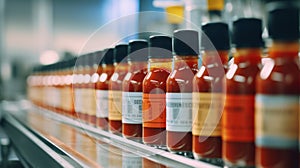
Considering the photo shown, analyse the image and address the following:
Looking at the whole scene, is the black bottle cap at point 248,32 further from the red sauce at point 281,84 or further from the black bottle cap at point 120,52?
the black bottle cap at point 120,52

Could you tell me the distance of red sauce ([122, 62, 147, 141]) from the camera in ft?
3.21

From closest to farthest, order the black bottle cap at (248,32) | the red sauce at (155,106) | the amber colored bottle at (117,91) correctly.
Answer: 1. the black bottle cap at (248,32)
2. the red sauce at (155,106)
3. the amber colored bottle at (117,91)

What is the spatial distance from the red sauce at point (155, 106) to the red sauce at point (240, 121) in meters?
0.25

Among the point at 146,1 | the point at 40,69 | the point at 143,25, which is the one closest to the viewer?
the point at 143,25

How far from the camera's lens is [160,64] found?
93 centimetres

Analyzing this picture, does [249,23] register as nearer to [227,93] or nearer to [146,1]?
[227,93]

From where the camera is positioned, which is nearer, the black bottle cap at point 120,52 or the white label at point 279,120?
the white label at point 279,120

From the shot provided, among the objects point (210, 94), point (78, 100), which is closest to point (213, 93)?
point (210, 94)

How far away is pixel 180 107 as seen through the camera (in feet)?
2.54

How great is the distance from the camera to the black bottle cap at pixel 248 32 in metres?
0.65

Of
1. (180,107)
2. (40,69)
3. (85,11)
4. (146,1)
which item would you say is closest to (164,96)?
(180,107)

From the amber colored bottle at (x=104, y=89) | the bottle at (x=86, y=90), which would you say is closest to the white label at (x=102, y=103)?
the amber colored bottle at (x=104, y=89)

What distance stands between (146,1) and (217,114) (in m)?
1.63

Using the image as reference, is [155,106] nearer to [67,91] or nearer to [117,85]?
[117,85]
